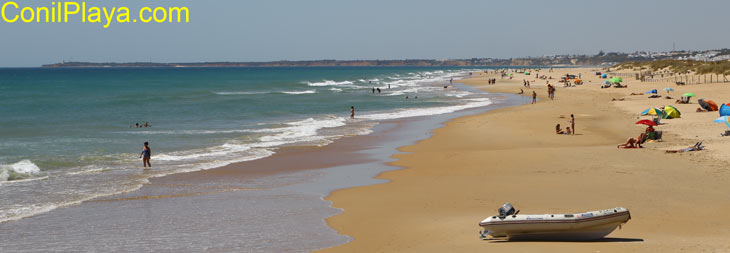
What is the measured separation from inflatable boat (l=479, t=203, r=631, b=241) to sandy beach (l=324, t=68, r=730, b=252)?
201mm

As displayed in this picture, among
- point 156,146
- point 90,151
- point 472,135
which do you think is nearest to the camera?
point 90,151

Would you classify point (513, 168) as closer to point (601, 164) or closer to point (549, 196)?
point (601, 164)

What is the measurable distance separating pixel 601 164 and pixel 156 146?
18295 mm

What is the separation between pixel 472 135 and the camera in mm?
31500

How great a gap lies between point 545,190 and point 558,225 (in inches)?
234

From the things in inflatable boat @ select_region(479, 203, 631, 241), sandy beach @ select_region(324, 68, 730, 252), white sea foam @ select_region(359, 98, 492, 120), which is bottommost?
white sea foam @ select_region(359, 98, 492, 120)

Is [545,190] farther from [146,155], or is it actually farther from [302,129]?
[302,129]

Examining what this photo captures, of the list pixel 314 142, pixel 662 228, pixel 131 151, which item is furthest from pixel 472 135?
pixel 662 228

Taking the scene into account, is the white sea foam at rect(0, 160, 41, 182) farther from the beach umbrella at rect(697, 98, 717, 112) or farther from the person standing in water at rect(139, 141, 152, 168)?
the beach umbrella at rect(697, 98, 717, 112)

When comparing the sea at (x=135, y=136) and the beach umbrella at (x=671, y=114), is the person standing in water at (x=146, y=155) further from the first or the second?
the beach umbrella at (x=671, y=114)

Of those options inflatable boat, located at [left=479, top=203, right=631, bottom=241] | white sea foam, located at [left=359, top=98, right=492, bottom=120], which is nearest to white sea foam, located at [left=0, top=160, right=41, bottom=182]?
inflatable boat, located at [left=479, top=203, right=631, bottom=241]

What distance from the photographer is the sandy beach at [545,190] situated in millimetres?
12492

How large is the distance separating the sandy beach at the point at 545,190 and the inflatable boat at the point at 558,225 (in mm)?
201

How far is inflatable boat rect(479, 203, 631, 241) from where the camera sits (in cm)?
1165
